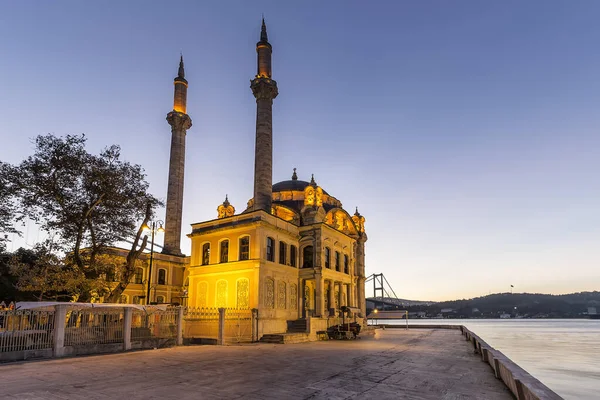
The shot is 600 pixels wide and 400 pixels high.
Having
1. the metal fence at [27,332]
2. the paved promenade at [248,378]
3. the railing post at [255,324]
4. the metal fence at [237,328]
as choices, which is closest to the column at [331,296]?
the railing post at [255,324]

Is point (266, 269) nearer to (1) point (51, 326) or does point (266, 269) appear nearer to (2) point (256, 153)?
(2) point (256, 153)

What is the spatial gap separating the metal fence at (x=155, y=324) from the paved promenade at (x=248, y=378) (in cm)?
481

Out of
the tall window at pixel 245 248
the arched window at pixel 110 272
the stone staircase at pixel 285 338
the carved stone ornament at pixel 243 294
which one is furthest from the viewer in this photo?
the tall window at pixel 245 248

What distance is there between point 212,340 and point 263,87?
74.4 feet

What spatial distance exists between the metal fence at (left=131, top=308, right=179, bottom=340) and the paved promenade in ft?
15.8

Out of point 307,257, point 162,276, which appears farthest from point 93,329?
point 162,276

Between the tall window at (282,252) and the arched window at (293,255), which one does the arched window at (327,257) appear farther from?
the tall window at (282,252)

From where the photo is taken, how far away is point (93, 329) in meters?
17.5

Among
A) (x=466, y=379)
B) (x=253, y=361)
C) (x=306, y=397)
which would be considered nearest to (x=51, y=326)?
(x=253, y=361)

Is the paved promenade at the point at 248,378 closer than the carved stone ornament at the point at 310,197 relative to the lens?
Yes

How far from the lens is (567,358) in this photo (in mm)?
32375

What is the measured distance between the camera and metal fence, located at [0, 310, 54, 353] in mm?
14383

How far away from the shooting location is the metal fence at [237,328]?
23.7 meters

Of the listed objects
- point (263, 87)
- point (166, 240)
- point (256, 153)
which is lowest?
point (166, 240)
